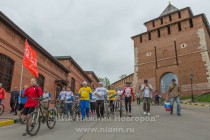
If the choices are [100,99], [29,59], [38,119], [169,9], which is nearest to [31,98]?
[38,119]

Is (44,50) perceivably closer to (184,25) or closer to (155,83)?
(155,83)

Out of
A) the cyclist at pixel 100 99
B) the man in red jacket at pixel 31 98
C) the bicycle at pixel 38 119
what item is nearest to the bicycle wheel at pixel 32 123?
the bicycle at pixel 38 119

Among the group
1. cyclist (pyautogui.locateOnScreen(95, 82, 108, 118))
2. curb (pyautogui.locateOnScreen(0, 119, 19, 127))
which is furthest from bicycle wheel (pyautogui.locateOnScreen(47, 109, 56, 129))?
cyclist (pyautogui.locateOnScreen(95, 82, 108, 118))

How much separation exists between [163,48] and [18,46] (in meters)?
28.9

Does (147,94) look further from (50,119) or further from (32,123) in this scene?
(32,123)

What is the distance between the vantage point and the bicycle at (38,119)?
16.4ft

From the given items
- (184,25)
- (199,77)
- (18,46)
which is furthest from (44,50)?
(184,25)

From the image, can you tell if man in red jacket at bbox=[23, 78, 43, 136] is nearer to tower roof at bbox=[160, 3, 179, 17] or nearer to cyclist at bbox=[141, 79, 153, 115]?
cyclist at bbox=[141, 79, 153, 115]

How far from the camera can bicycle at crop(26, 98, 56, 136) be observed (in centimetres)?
499

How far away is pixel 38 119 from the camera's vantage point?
5.34 metres

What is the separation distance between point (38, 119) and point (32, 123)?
257mm

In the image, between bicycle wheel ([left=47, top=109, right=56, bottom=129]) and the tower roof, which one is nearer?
bicycle wheel ([left=47, top=109, right=56, bottom=129])

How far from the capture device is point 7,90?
13.2 m

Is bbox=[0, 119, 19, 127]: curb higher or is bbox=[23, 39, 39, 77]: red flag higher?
A: bbox=[23, 39, 39, 77]: red flag
